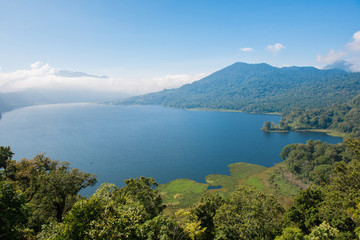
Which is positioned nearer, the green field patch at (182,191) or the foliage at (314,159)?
the green field patch at (182,191)

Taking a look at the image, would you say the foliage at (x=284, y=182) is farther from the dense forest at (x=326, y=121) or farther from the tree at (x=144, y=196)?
the dense forest at (x=326, y=121)

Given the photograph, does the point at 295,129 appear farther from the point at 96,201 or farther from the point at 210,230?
the point at 96,201

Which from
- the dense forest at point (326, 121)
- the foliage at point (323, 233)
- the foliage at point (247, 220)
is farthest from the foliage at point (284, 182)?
the dense forest at point (326, 121)

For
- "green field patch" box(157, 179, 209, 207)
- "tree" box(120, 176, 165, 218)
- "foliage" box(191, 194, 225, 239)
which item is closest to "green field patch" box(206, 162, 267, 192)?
"green field patch" box(157, 179, 209, 207)

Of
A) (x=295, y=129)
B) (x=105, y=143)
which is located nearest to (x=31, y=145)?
(x=105, y=143)

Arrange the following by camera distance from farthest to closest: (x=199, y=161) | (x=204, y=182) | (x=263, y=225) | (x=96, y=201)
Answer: (x=199, y=161) → (x=204, y=182) → (x=263, y=225) → (x=96, y=201)

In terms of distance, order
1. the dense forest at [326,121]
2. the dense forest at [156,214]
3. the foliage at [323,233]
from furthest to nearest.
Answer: the dense forest at [326,121] → the foliage at [323,233] → the dense forest at [156,214]

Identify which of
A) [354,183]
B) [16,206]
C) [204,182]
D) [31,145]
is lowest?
[204,182]
